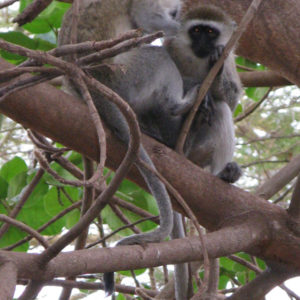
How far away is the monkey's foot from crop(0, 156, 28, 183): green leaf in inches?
44.2

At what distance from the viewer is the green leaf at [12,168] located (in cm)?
342

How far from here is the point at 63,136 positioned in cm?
240

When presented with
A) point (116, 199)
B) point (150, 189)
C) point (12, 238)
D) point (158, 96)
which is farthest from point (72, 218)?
point (150, 189)

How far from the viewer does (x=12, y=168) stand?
343 centimetres

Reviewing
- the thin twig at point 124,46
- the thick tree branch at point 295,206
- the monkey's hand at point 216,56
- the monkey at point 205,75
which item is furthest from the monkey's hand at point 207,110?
the thin twig at point 124,46

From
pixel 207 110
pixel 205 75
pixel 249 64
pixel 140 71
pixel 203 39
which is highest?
pixel 249 64

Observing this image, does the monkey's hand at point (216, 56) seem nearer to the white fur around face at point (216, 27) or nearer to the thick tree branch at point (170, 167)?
the white fur around face at point (216, 27)

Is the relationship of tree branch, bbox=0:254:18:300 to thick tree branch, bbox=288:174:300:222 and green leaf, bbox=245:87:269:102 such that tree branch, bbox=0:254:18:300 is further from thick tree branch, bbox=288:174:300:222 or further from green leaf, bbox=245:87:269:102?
green leaf, bbox=245:87:269:102

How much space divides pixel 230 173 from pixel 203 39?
38.3 inches

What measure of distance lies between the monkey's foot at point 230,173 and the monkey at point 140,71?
0.38m

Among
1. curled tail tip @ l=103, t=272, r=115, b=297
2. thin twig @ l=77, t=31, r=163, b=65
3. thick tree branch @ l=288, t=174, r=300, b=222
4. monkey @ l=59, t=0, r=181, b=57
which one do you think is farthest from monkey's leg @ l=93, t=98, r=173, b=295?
thin twig @ l=77, t=31, r=163, b=65

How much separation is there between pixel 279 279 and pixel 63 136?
1.04m

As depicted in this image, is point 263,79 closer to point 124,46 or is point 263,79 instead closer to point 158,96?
point 158,96

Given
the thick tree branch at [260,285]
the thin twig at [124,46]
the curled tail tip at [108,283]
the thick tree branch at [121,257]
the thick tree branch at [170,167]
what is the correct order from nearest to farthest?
the thin twig at [124,46] < the thick tree branch at [121,257] < the curled tail tip at [108,283] < the thick tree branch at [170,167] < the thick tree branch at [260,285]
